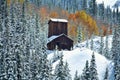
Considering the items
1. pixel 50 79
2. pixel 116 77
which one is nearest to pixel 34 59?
pixel 50 79

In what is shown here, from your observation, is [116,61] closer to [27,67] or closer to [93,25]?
[27,67]

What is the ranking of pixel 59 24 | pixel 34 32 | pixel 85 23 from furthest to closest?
pixel 85 23, pixel 34 32, pixel 59 24

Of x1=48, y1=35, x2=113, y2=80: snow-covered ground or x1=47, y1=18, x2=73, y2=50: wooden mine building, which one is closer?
x1=48, y1=35, x2=113, y2=80: snow-covered ground

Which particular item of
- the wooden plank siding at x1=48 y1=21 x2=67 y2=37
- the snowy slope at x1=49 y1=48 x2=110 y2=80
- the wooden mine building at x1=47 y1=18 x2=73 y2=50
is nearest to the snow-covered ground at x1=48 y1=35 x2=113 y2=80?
the snowy slope at x1=49 y1=48 x2=110 y2=80

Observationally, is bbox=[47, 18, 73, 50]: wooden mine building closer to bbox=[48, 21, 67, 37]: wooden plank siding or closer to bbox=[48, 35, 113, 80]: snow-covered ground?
bbox=[48, 21, 67, 37]: wooden plank siding

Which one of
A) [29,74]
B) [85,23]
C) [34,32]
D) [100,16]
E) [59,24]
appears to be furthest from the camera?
[100,16]

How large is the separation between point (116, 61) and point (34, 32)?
40404 mm

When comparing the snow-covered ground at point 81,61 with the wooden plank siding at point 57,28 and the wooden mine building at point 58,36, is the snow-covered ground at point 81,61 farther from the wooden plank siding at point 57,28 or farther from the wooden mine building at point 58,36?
the wooden plank siding at point 57,28

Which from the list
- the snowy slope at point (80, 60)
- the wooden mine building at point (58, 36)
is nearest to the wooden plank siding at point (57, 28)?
the wooden mine building at point (58, 36)

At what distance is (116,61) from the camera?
6212 cm

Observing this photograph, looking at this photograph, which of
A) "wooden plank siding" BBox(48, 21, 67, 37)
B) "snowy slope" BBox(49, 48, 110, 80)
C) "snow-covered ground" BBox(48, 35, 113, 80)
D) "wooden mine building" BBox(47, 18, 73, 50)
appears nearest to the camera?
"snow-covered ground" BBox(48, 35, 113, 80)

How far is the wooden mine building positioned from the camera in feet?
267

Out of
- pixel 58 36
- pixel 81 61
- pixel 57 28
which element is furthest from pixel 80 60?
pixel 57 28

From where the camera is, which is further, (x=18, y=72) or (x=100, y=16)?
(x=100, y=16)
